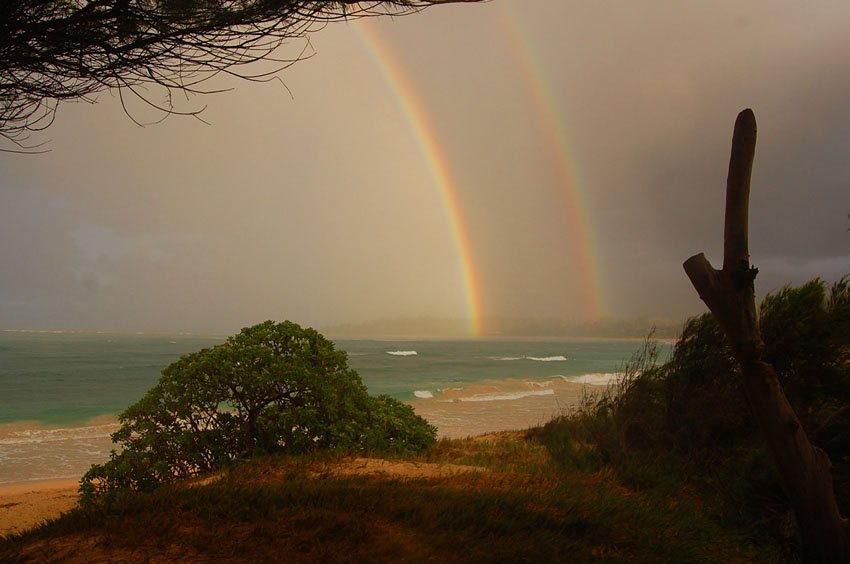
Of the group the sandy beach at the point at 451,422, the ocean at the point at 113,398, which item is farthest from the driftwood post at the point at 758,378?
the ocean at the point at 113,398

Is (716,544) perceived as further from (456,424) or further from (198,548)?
(456,424)

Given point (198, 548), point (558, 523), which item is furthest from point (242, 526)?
point (558, 523)

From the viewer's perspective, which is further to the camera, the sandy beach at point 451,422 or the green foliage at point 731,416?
the sandy beach at point 451,422

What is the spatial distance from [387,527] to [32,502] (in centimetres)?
1339

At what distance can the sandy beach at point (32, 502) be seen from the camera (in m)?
11.5

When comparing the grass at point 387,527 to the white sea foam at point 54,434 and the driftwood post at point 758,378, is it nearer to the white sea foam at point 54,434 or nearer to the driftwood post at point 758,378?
the driftwood post at point 758,378

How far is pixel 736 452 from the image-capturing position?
7.54 meters

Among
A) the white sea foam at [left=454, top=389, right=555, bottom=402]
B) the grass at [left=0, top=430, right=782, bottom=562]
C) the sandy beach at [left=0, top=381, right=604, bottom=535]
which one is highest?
the grass at [left=0, top=430, right=782, bottom=562]

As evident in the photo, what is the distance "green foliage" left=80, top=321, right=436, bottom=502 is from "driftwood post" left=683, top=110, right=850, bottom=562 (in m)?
5.46

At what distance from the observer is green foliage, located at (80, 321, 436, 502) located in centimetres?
801

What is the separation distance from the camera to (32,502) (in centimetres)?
1335

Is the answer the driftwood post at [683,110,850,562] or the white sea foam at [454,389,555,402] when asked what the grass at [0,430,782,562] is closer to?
the driftwood post at [683,110,850,562]

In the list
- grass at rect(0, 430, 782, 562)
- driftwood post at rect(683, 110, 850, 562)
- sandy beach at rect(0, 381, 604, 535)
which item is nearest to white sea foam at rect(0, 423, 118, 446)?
sandy beach at rect(0, 381, 604, 535)

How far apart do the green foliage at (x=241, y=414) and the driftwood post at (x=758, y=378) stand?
17.9 feet
